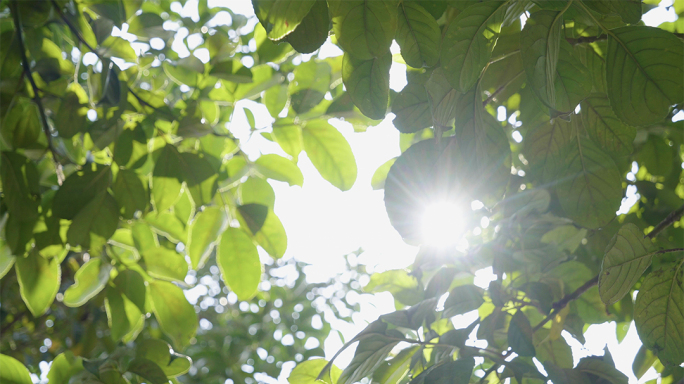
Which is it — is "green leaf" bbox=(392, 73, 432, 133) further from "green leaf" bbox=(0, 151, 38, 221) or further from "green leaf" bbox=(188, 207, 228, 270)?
"green leaf" bbox=(0, 151, 38, 221)

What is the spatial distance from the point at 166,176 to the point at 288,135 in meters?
0.24

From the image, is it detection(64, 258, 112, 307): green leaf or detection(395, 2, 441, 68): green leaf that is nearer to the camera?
detection(395, 2, 441, 68): green leaf

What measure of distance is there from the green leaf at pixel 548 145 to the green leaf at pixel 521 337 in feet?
0.74

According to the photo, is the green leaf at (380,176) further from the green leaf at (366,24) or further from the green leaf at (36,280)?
the green leaf at (36,280)

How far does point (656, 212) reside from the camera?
0.97 m

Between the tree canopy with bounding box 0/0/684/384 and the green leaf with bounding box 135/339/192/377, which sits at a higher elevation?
the tree canopy with bounding box 0/0/684/384

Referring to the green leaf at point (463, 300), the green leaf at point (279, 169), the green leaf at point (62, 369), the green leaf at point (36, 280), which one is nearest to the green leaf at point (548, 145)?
the green leaf at point (463, 300)

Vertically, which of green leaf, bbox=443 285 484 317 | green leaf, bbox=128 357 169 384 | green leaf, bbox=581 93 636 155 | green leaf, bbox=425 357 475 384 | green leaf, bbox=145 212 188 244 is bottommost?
green leaf, bbox=128 357 169 384

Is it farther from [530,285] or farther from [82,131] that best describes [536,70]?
[82,131]

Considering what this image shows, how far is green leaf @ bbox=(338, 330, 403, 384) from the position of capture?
24.6 inches

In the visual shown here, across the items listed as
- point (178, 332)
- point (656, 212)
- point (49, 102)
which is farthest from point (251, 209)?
point (656, 212)

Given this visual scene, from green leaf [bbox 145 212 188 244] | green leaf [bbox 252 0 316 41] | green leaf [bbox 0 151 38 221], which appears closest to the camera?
green leaf [bbox 252 0 316 41]

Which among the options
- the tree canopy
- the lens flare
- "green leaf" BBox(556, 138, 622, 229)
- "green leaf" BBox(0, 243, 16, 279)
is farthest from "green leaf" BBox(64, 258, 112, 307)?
"green leaf" BBox(556, 138, 622, 229)

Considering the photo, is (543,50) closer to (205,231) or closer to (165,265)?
(205,231)
